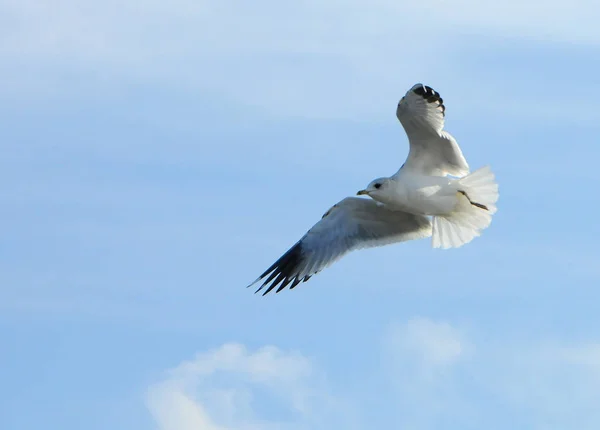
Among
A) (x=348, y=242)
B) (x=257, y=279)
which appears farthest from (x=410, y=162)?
(x=257, y=279)

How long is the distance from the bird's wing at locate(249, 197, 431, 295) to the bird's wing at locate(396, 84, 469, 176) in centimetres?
62

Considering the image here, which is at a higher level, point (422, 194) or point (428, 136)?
point (428, 136)

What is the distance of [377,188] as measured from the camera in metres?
8.52

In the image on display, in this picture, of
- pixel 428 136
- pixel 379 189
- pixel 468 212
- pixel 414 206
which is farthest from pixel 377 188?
pixel 468 212

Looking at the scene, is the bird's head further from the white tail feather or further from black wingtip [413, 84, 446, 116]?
black wingtip [413, 84, 446, 116]

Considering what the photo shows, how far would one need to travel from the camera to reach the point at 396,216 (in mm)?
9109

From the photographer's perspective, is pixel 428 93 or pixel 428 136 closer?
pixel 428 93

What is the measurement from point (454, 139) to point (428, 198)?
1.84 feet

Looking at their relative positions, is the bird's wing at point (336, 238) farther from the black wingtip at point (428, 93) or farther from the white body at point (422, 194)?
the black wingtip at point (428, 93)

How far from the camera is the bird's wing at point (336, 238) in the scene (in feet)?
29.9

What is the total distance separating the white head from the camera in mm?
8492

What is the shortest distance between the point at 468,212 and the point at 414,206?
50cm

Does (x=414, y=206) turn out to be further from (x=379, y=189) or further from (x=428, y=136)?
(x=428, y=136)

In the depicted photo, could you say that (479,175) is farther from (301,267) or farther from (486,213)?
(301,267)
